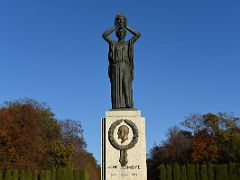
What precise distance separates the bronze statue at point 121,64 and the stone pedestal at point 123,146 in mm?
593

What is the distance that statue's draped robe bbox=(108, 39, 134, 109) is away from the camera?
54.0ft

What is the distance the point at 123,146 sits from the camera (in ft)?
51.5

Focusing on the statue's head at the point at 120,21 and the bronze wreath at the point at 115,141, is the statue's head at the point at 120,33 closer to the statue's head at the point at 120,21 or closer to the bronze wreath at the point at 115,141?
the statue's head at the point at 120,21

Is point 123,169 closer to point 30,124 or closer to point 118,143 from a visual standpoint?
point 118,143

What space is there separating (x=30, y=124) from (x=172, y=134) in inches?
1018

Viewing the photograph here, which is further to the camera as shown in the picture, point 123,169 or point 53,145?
point 53,145

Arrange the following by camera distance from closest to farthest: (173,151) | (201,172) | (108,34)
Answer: (108,34)
(201,172)
(173,151)

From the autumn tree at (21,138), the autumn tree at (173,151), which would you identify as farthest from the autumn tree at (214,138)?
the autumn tree at (21,138)

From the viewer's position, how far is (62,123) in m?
65.3

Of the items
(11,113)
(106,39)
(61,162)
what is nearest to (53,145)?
(61,162)

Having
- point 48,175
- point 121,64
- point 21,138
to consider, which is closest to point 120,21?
point 121,64

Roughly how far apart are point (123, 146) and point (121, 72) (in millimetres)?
2737

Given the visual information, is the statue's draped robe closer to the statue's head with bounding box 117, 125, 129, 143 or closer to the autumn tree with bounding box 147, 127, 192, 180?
the statue's head with bounding box 117, 125, 129, 143

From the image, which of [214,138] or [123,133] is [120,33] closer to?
[123,133]
